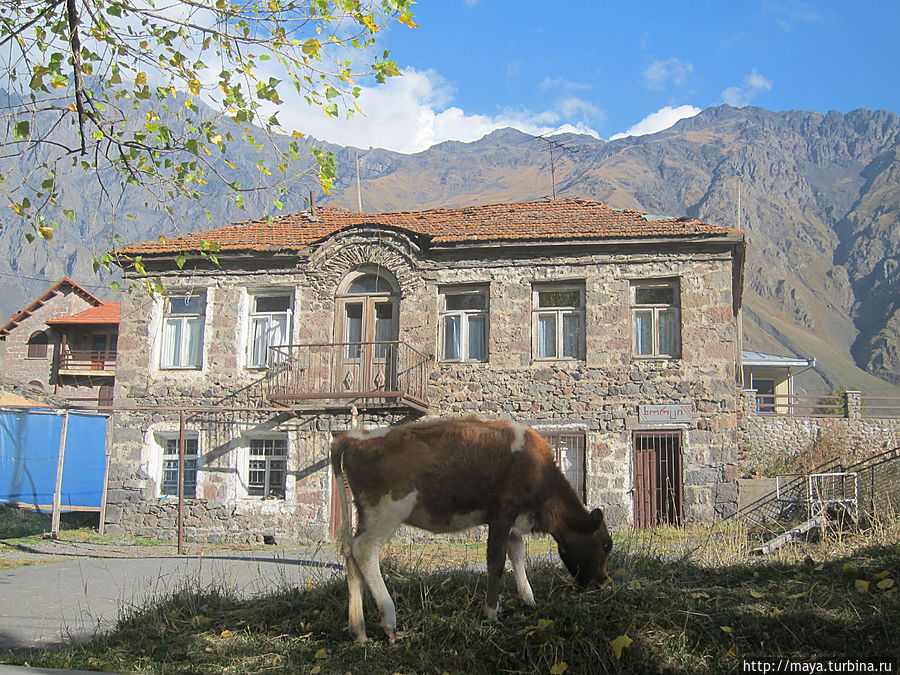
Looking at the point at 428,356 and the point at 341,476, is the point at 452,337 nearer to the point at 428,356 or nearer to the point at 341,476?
the point at 428,356

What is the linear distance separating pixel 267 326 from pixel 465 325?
16.2 feet

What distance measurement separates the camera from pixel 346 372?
1894 cm

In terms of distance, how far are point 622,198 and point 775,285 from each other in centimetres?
4165

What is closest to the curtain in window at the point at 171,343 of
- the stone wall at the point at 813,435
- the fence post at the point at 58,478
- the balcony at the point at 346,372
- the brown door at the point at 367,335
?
the balcony at the point at 346,372

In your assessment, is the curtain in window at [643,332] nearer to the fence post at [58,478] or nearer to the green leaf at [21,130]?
the fence post at [58,478]

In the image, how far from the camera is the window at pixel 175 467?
1919cm

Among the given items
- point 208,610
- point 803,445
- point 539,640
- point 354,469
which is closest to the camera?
point 539,640

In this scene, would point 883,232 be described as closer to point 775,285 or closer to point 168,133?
point 775,285

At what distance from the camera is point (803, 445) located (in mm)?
27109

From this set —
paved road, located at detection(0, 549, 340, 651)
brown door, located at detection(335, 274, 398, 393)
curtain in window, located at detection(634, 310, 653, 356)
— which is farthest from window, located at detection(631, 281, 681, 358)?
paved road, located at detection(0, 549, 340, 651)

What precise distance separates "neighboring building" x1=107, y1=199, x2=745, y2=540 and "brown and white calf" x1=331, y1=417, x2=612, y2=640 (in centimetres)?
1101

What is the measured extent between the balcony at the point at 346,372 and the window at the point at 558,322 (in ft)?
8.92

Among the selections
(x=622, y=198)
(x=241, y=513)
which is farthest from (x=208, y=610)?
(x=622, y=198)

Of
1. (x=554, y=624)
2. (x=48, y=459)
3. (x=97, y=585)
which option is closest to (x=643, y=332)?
(x=97, y=585)
